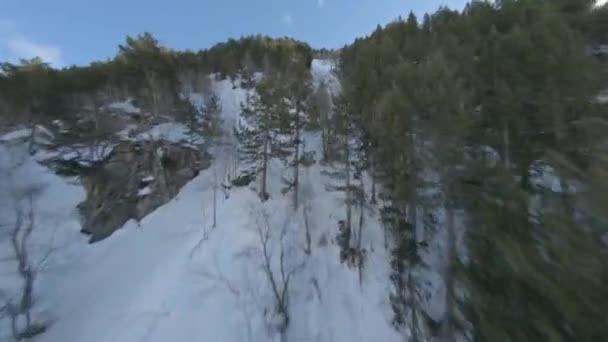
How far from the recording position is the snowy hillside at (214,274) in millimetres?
17484

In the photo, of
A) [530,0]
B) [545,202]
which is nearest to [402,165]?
[545,202]

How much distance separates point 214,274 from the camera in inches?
768

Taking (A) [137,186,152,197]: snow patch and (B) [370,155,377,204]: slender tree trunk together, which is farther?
(A) [137,186,152,197]: snow patch

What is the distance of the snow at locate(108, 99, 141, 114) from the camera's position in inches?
1356

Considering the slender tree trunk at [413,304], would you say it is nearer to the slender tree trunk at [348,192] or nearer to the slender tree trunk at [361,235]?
the slender tree trunk at [361,235]

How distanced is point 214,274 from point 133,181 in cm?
1125

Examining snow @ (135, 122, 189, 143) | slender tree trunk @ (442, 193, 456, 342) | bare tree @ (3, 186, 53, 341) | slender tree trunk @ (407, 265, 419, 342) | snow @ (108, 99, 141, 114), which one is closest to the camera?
slender tree trunk @ (442, 193, 456, 342)

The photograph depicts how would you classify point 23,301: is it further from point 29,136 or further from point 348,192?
point 29,136

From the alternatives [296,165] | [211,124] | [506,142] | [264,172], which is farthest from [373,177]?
[211,124]

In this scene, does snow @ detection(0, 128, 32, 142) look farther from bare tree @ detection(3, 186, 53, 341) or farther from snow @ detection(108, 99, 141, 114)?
bare tree @ detection(3, 186, 53, 341)

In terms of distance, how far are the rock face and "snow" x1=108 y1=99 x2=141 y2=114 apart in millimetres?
6112

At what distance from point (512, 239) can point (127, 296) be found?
56.7ft

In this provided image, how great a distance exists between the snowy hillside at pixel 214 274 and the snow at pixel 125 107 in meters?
10.2

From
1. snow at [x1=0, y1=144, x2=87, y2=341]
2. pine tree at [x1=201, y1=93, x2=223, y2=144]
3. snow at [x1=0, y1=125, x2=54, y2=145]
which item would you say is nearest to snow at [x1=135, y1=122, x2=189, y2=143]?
pine tree at [x1=201, y1=93, x2=223, y2=144]
